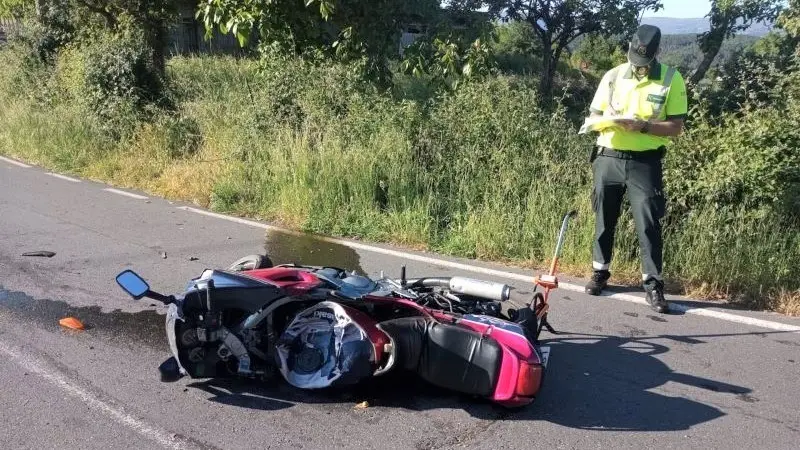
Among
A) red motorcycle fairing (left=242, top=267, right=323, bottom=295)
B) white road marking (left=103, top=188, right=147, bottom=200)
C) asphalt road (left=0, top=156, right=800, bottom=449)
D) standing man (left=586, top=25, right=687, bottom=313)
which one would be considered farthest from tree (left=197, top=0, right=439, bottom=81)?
red motorcycle fairing (left=242, top=267, right=323, bottom=295)

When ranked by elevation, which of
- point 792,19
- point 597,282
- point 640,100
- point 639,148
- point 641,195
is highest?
point 792,19

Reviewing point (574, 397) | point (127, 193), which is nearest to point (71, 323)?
point (574, 397)

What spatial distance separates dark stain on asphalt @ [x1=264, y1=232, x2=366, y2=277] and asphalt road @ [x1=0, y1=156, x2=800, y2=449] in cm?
107

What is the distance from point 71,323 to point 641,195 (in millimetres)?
4400

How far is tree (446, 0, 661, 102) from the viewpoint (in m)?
25.6

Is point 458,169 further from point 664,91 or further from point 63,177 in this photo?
point 63,177

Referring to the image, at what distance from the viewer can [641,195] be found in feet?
17.5

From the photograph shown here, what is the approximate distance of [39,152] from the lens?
41.4ft

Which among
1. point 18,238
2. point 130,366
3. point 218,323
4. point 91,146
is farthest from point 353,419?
point 91,146

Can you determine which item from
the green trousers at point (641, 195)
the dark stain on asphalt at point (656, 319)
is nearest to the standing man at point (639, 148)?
the green trousers at point (641, 195)

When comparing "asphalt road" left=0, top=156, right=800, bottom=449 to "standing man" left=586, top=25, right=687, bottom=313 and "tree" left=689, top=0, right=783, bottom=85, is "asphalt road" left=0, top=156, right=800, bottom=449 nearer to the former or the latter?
"standing man" left=586, top=25, right=687, bottom=313

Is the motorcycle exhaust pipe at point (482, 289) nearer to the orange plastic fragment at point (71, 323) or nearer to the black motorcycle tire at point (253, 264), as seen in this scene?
the black motorcycle tire at point (253, 264)

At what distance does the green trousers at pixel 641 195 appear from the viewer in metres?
5.30

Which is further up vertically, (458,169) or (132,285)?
(458,169)
